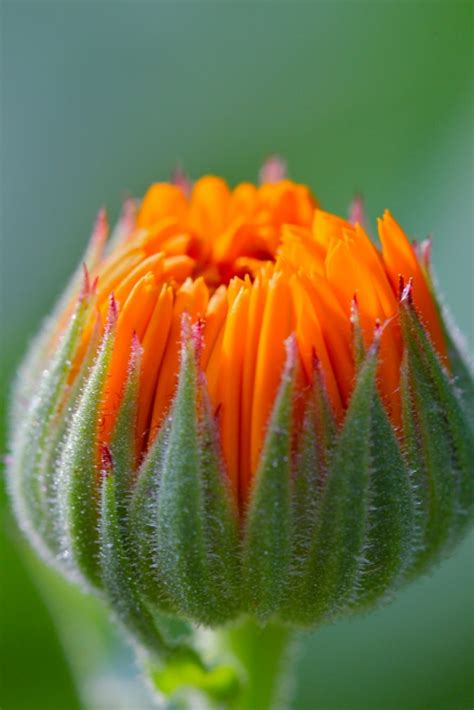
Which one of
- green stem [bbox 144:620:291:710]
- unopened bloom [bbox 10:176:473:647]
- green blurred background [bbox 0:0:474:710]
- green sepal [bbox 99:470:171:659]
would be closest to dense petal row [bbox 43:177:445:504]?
unopened bloom [bbox 10:176:473:647]

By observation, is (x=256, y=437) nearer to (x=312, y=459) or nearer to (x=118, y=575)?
(x=312, y=459)

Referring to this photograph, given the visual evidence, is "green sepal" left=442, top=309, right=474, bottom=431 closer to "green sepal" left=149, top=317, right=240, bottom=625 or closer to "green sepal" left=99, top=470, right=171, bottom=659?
"green sepal" left=149, top=317, right=240, bottom=625

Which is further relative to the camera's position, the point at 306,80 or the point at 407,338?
the point at 306,80

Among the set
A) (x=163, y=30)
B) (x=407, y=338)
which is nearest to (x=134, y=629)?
(x=407, y=338)

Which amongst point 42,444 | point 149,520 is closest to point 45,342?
point 42,444

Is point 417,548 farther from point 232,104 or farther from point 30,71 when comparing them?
point 30,71

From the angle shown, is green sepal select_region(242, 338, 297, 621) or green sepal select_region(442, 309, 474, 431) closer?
green sepal select_region(242, 338, 297, 621)

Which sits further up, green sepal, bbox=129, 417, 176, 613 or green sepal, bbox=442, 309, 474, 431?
green sepal, bbox=442, 309, 474, 431
